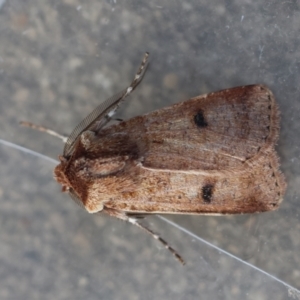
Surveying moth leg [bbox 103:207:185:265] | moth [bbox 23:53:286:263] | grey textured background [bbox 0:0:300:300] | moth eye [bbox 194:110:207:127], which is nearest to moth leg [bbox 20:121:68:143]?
grey textured background [bbox 0:0:300:300]

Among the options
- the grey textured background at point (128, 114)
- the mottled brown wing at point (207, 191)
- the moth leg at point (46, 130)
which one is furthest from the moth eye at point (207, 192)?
the moth leg at point (46, 130)

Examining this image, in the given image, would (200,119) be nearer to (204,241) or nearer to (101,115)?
(101,115)

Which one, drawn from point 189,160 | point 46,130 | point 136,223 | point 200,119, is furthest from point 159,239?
point 46,130

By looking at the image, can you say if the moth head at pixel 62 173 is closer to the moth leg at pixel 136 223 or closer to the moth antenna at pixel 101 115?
the moth antenna at pixel 101 115

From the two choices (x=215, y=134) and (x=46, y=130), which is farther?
(x=46, y=130)

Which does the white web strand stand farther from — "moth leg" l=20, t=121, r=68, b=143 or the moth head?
the moth head

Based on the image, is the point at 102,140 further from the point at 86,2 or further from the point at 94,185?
the point at 86,2
